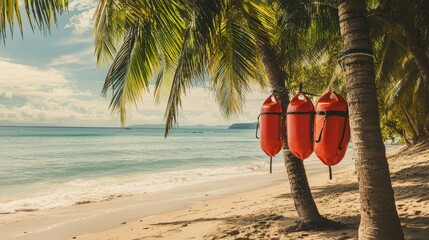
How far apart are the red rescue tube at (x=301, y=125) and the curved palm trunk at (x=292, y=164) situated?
1122mm

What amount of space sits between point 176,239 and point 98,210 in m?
4.61

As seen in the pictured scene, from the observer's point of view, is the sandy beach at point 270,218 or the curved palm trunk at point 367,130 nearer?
the curved palm trunk at point 367,130

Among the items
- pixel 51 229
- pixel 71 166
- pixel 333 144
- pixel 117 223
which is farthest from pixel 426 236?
pixel 71 166

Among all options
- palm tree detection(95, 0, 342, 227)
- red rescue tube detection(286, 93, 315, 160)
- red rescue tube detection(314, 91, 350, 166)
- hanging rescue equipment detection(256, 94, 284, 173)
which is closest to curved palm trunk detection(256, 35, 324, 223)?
palm tree detection(95, 0, 342, 227)

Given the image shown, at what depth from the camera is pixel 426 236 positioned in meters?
4.36

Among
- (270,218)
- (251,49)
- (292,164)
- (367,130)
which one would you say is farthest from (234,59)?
(270,218)

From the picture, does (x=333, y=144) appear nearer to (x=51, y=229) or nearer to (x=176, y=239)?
(x=176, y=239)

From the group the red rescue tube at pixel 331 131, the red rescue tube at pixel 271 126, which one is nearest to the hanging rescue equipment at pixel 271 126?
the red rescue tube at pixel 271 126

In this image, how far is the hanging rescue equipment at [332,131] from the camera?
3.75 m

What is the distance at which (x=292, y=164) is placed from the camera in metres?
5.50

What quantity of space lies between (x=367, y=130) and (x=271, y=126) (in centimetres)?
149

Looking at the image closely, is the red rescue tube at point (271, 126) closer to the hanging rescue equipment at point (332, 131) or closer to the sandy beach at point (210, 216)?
the hanging rescue equipment at point (332, 131)

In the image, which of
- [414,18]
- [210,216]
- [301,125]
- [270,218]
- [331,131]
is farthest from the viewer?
[210,216]

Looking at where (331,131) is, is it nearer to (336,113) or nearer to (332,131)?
(332,131)
